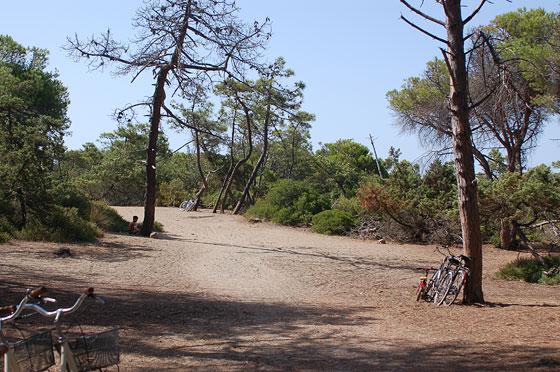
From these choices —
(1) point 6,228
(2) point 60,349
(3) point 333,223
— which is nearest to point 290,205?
(3) point 333,223

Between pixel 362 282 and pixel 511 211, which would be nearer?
pixel 362 282

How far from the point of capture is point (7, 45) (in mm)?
28891

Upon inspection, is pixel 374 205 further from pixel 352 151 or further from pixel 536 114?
pixel 352 151

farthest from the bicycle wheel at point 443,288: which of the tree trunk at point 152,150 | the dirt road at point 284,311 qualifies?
the tree trunk at point 152,150

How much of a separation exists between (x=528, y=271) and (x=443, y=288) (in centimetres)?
Result: 575

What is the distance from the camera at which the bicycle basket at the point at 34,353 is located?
304 cm

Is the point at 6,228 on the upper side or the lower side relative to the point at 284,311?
upper

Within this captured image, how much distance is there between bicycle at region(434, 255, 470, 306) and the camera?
324 inches

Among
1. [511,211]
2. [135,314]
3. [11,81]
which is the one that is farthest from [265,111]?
[135,314]

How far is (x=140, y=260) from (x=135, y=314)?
585 cm

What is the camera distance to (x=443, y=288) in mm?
8531

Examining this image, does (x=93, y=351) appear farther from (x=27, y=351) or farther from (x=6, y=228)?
(x=6, y=228)

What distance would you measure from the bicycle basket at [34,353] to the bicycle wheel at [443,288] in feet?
22.6

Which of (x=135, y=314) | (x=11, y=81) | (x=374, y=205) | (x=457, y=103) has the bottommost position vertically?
(x=135, y=314)
